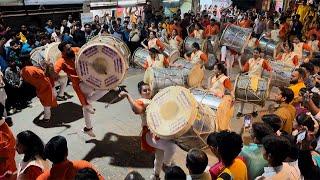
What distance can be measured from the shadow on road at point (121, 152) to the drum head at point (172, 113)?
1575 mm

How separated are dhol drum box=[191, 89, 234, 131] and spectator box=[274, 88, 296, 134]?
732 mm

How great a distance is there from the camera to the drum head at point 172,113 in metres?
4.63

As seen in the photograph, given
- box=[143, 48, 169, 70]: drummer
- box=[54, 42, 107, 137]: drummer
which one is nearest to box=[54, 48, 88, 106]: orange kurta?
box=[54, 42, 107, 137]: drummer

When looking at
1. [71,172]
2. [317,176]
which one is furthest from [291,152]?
[71,172]

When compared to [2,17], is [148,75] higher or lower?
lower

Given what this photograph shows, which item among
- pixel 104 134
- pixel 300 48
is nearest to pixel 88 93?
pixel 104 134

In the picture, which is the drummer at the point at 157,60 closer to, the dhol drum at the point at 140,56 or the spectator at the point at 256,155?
the dhol drum at the point at 140,56

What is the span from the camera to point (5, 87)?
867 cm

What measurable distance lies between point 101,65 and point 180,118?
2000 mm

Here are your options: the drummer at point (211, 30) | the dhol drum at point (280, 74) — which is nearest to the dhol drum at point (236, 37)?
the dhol drum at point (280, 74)

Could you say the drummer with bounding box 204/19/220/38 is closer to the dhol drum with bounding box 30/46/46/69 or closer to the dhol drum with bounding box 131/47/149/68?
the dhol drum with bounding box 131/47/149/68

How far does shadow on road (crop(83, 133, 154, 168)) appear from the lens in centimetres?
641

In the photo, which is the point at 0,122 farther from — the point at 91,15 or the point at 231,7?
the point at 231,7

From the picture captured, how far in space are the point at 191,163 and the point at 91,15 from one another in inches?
472
